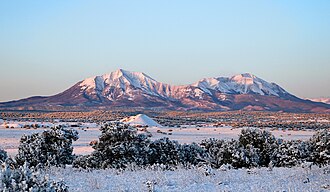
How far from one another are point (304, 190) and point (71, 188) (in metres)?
4.79

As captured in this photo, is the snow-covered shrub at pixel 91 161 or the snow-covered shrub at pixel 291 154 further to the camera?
the snow-covered shrub at pixel 91 161

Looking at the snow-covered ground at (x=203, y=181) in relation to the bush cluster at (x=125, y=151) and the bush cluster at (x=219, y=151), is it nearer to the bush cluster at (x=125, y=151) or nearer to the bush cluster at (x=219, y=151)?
the bush cluster at (x=219, y=151)

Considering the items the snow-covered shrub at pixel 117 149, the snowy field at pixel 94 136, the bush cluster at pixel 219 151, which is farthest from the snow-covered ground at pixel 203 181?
the snowy field at pixel 94 136

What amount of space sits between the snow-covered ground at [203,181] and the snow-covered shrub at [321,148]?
439 cm

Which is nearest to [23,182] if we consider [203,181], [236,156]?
[203,181]

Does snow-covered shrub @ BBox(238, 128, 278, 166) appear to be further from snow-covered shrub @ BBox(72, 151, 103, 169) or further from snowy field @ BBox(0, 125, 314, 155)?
snowy field @ BBox(0, 125, 314, 155)

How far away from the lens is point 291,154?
16797 millimetres

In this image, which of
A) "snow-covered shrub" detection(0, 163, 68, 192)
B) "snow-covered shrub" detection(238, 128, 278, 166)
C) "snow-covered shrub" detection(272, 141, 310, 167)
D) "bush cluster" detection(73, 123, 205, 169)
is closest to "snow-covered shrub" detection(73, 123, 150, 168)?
"bush cluster" detection(73, 123, 205, 169)

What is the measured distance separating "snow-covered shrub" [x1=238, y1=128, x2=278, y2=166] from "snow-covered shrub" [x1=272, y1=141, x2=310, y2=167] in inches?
15.6

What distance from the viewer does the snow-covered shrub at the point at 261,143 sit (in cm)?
1781

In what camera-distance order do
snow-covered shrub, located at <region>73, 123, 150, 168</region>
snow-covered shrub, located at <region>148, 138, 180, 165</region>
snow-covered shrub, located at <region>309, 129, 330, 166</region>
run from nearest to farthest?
snow-covered shrub, located at <region>309, 129, 330, 166</region>, snow-covered shrub, located at <region>73, 123, 150, 168</region>, snow-covered shrub, located at <region>148, 138, 180, 165</region>

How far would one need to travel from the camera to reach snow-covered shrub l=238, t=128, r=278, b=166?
17.8 m

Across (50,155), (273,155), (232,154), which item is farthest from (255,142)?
(50,155)

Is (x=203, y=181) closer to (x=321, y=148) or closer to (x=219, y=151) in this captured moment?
(x=219, y=151)
